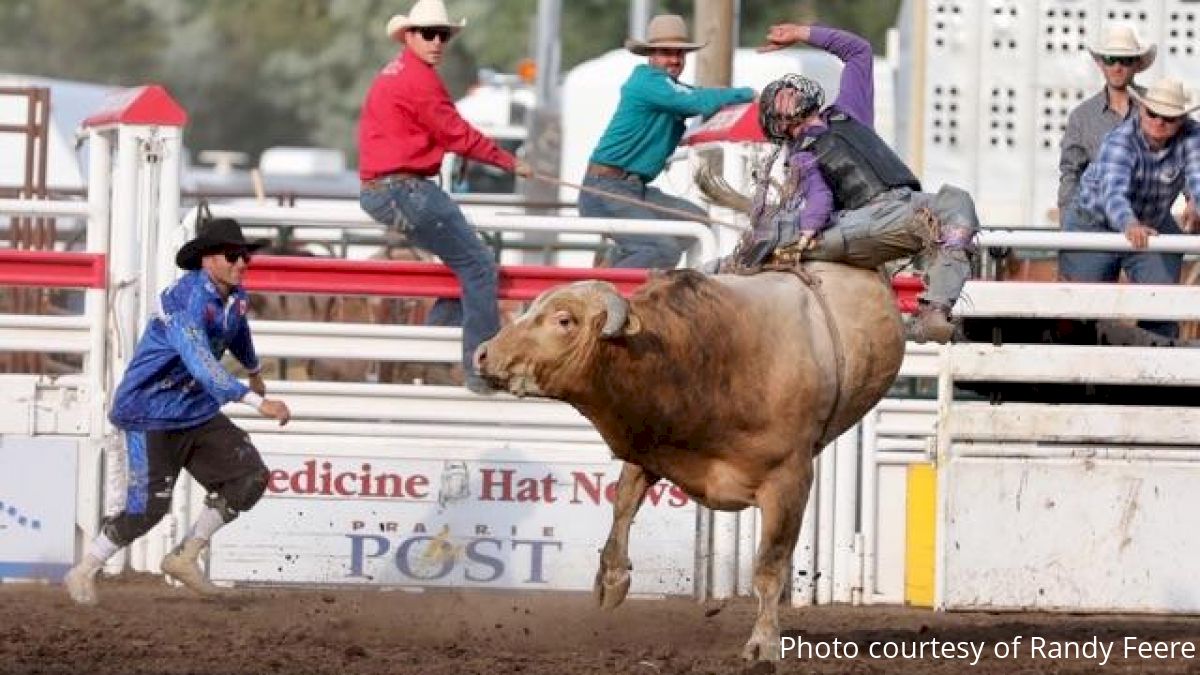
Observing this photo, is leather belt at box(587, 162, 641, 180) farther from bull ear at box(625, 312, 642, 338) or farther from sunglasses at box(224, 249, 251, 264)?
bull ear at box(625, 312, 642, 338)

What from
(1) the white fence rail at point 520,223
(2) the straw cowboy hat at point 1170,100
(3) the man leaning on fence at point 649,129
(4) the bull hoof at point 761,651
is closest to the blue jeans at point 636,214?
(3) the man leaning on fence at point 649,129

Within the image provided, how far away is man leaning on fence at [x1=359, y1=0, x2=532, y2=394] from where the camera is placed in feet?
35.7

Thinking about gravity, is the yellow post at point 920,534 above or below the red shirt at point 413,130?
below

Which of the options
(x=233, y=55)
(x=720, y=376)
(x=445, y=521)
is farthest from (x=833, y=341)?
(x=233, y=55)

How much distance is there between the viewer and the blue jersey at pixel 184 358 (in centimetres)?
991

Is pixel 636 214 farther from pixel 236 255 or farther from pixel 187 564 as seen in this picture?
pixel 187 564

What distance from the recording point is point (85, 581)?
10250mm

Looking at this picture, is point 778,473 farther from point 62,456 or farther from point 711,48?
point 711,48

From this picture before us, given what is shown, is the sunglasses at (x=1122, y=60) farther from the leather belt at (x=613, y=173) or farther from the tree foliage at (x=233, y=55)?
the tree foliage at (x=233, y=55)

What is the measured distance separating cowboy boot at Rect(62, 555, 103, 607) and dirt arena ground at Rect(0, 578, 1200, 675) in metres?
0.06

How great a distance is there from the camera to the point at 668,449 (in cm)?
877

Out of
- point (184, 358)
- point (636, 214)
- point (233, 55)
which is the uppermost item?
point (233, 55)

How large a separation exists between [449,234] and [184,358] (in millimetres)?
1457

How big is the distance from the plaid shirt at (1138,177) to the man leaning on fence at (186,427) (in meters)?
3.64
